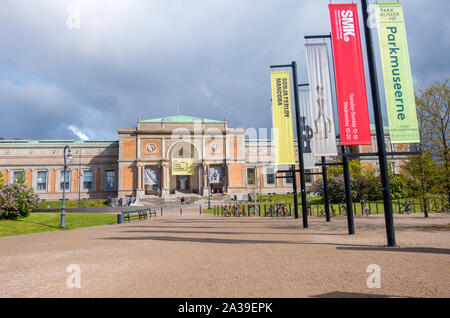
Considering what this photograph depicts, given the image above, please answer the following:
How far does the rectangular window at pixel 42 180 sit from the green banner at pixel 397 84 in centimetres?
6021

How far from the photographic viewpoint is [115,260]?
6668 millimetres

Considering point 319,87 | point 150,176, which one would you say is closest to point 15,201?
point 319,87

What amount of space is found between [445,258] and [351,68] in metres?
6.26

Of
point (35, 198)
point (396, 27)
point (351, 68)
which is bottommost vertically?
point (35, 198)

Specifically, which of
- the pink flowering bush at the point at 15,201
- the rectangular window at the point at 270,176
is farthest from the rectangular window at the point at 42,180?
the rectangular window at the point at 270,176

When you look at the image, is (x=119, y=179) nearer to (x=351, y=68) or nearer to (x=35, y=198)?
(x=35, y=198)

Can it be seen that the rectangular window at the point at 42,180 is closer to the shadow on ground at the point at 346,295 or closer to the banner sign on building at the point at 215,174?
the banner sign on building at the point at 215,174

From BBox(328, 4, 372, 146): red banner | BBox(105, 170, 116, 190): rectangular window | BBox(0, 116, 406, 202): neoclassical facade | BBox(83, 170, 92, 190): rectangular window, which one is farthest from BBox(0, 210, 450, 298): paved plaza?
BBox(83, 170, 92, 190): rectangular window

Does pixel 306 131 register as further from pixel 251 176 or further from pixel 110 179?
pixel 110 179

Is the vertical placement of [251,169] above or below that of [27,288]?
above

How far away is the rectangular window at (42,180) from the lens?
5246 centimetres

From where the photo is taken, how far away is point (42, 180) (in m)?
52.7
